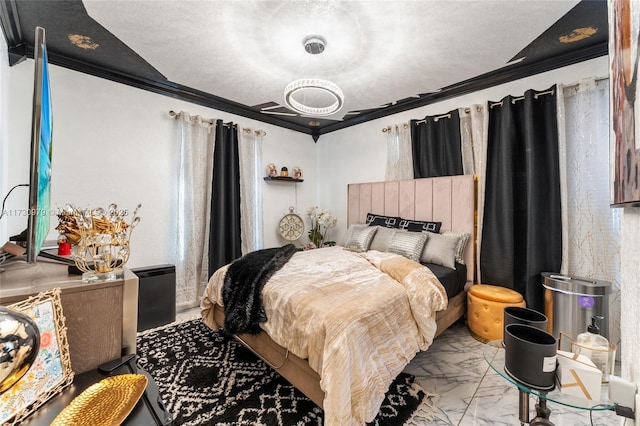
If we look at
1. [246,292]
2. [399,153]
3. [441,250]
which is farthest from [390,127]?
[246,292]

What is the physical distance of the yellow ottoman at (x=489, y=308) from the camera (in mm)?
2312

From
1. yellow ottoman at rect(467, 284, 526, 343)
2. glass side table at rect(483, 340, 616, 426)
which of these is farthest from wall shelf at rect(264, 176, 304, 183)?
glass side table at rect(483, 340, 616, 426)

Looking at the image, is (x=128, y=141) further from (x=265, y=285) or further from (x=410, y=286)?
(x=410, y=286)

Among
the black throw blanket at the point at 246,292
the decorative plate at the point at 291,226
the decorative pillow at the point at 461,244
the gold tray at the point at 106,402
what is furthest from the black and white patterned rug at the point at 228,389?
the decorative plate at the point at 291,226

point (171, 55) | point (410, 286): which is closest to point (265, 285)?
point (410, 286)

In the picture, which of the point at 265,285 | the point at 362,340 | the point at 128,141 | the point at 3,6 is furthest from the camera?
the point at 128,141

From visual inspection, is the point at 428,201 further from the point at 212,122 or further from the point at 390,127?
the point at 212,122

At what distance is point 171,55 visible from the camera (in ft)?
8.11

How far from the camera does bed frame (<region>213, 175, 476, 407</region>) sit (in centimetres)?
166

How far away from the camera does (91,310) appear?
2.91 feet

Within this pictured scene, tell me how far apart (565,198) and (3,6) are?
4781 millimetres

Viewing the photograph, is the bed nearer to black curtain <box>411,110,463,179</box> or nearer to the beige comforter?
the beige comforter

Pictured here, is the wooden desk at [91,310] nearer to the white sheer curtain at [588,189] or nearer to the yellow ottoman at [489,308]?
the yellow ottoman at [489,308]

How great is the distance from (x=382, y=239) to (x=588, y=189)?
193cm
